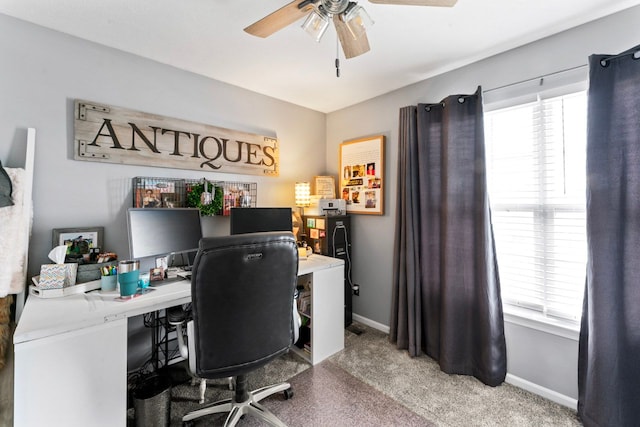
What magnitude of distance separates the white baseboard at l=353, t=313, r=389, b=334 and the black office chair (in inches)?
64.3

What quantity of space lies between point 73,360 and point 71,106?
62.9 inches

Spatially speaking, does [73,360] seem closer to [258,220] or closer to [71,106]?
[258,220]

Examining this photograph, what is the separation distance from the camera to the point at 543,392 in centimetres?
186

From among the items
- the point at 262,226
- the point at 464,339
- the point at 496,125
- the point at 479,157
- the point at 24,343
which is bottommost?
the point at 464,339

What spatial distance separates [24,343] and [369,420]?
1740 millimetres

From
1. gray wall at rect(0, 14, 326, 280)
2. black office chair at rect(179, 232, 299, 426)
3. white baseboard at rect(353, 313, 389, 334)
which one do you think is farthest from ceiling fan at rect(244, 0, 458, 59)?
white baseboard at rect(353, 313, 389, 334)

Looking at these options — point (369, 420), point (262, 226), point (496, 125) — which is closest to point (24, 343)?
point (262, 226)

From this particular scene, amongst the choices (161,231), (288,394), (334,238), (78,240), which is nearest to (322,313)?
(288,394)

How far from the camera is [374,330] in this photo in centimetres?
286

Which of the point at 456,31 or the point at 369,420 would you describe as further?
the point at 456,31

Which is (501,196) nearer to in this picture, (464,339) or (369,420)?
(464,339)

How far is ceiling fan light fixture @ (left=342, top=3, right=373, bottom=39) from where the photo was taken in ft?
4.13

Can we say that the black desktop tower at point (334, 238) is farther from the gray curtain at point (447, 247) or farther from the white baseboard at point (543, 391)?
the white baseboard at point (543, 391)

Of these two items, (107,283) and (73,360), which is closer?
(73,360)
